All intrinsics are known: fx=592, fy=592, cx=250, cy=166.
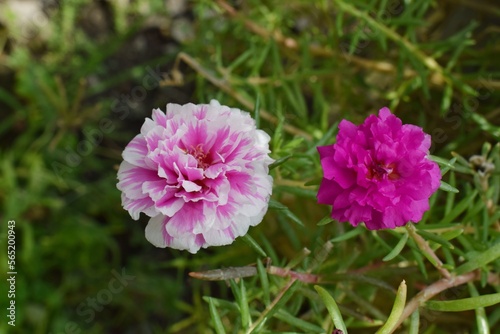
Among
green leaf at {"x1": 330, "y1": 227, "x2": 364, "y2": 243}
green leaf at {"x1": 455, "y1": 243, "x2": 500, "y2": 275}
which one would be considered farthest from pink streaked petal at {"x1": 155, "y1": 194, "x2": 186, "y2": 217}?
green leaf at {"x1": 455, "y1": 243, "x2": 500, "y2": 275}

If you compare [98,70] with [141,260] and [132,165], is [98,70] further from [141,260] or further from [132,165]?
[132,165]

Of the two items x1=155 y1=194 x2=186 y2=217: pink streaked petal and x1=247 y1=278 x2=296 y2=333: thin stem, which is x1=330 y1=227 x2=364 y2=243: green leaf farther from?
x1=155 y1=194 x2=186 y2=217: pink streaked petal

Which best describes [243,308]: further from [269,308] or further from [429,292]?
[429,292]

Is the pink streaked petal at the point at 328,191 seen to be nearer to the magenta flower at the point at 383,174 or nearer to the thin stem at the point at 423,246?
the magenta flower at the point at 383,174

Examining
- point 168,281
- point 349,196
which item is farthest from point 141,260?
point 349,196

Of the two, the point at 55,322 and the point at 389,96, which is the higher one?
the point at 389,96

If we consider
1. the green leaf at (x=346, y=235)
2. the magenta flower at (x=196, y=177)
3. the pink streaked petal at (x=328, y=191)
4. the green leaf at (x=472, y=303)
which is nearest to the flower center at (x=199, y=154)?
the magenta flower at (x=196, y=177)

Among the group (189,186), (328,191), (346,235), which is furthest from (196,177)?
(346,235)
